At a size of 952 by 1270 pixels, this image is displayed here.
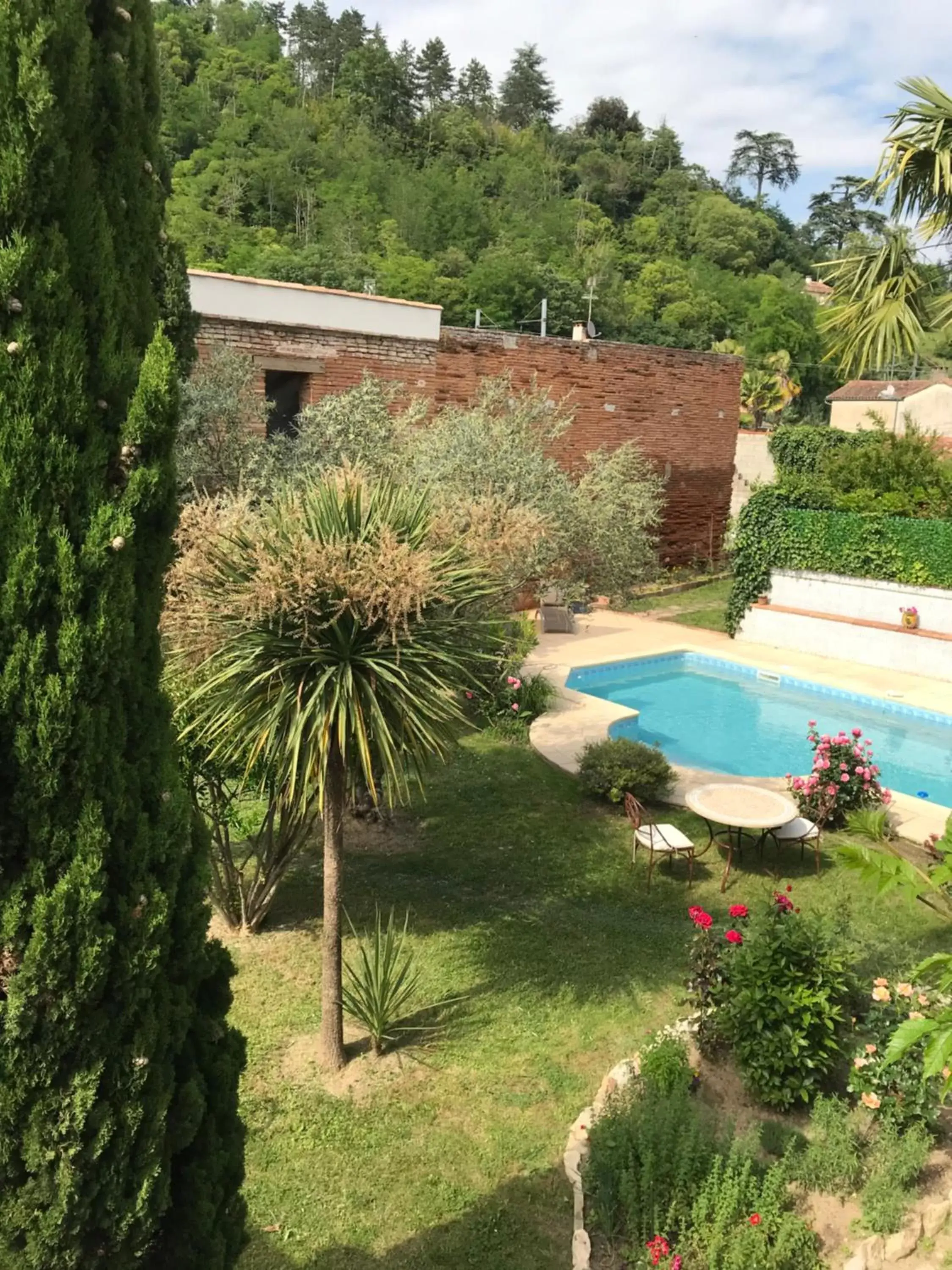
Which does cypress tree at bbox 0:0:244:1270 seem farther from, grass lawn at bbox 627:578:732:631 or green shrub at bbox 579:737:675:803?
grass lawn at bbox 627:578:732:631

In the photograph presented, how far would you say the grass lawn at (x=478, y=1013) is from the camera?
181 inches

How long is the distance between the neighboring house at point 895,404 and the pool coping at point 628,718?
21.6 m

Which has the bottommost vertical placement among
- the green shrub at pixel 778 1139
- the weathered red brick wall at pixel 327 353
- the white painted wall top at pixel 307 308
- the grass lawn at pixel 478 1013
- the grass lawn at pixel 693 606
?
the grass lawn at pixel 478 1013

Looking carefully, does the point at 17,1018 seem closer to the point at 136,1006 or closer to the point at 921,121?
the point at 136,1006

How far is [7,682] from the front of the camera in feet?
8.68

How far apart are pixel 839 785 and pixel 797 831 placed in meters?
0.96

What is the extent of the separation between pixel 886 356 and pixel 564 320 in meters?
39.6

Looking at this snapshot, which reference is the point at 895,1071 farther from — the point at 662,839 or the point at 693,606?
the point at 693,606

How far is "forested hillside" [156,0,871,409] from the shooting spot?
45.8m

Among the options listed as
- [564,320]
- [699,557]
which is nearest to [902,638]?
[699,557]

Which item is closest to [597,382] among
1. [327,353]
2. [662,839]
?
[327,353]

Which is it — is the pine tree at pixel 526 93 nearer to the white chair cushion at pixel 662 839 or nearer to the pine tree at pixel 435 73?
the pine tree at pixel 435 73

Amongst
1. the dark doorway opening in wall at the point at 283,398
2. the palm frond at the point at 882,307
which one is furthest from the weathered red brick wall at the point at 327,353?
the palm frond at the point at 882,307

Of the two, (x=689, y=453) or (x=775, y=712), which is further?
(x=689, y=453)
